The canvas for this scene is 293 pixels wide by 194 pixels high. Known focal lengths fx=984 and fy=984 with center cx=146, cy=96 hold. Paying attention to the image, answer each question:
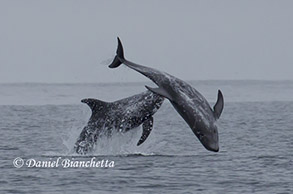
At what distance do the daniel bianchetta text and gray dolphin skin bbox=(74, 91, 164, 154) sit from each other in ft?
3.17

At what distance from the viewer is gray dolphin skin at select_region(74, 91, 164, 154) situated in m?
27.8

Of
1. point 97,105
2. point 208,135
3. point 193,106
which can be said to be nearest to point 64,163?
point 97,105

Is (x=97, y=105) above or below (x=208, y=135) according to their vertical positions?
below

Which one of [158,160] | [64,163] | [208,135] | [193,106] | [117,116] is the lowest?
[158,160]

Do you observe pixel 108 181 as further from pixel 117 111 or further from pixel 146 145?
pixel 146 145

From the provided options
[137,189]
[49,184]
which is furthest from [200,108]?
[49,184]

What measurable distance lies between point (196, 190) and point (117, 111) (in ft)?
20.2

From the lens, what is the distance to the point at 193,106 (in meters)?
23.6

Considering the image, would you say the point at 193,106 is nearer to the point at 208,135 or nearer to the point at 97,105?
the point at 208,135

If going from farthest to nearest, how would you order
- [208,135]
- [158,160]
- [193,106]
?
[158,160], [193,106], [208,135]

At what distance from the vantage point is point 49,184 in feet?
77.0

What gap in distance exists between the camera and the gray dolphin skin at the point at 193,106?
2264cm

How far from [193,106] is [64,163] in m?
4.92

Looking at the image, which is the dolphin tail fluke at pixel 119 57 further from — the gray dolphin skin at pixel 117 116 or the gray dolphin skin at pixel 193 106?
the gray dolphin skin at pixel 117 116
